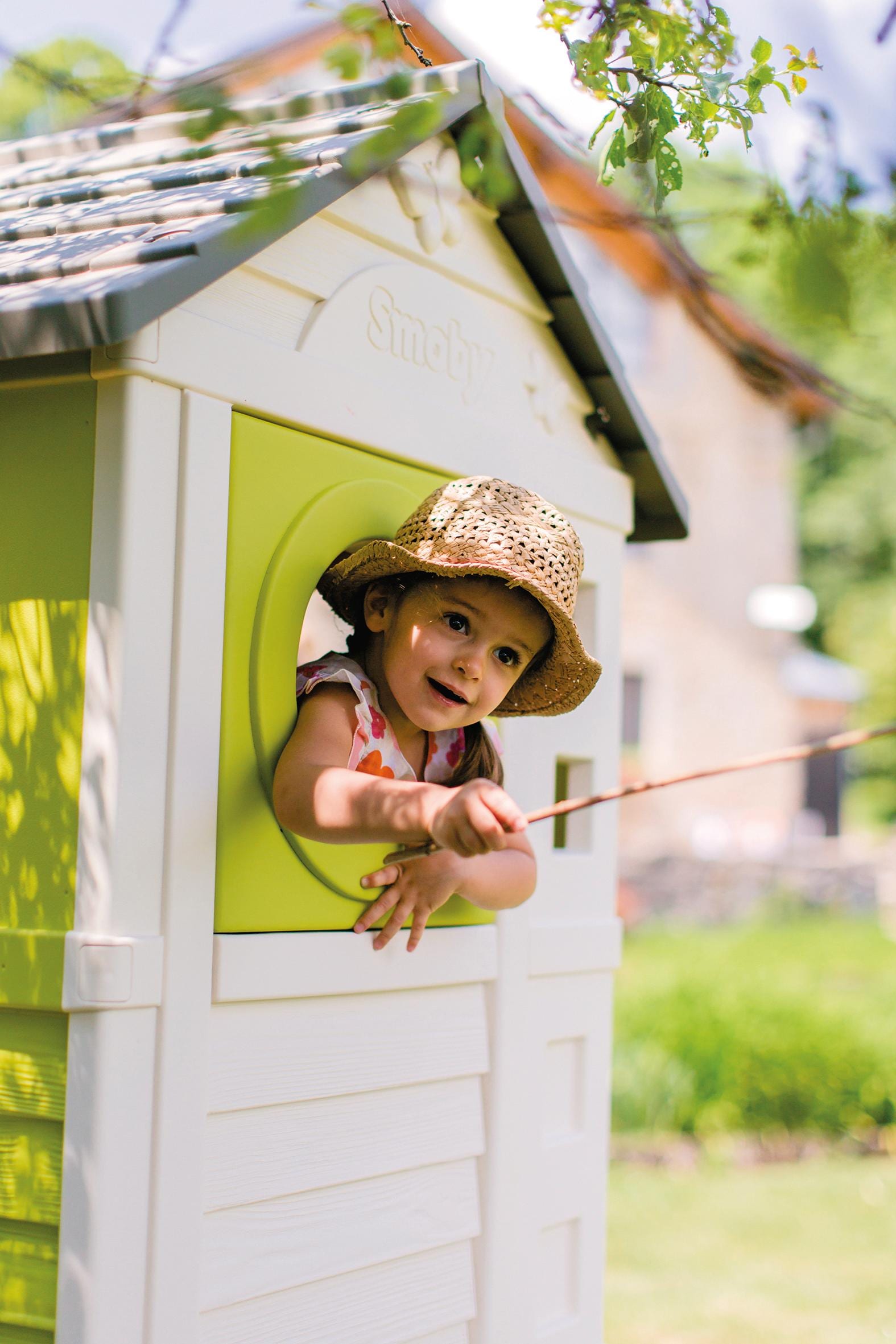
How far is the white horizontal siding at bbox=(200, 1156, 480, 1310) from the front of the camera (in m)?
1.89

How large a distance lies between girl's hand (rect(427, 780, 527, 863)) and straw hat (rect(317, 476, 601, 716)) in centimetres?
41

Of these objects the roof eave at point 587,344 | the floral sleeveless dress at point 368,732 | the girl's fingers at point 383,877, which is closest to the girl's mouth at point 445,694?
the floral sleeveless dress at point 368,732

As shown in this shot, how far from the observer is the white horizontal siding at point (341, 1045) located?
191 centimetres

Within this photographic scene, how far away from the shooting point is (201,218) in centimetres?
188

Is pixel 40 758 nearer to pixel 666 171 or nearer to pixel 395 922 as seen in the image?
pixel 395 922

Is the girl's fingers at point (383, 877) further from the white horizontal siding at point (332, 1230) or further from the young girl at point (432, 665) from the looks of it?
the white horizontal siding at point (332, 1230)

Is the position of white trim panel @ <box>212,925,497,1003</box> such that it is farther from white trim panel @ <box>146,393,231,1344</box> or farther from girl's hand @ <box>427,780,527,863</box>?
girl's hand @ <box>427,780,527,863</box>

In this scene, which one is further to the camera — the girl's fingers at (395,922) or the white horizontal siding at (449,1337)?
the white horizontal siding at (449,1337)

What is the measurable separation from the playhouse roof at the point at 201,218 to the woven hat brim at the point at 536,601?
0.46 meters

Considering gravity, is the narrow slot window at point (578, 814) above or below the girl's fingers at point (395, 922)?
above

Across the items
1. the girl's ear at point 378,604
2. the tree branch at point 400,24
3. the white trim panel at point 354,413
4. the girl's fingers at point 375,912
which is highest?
the tree branch at point 400,24

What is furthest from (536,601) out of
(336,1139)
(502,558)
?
(336,1139)

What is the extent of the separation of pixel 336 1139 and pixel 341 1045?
134mm

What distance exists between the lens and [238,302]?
6.55ft
